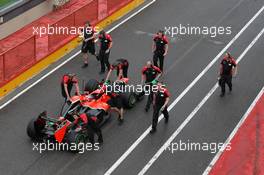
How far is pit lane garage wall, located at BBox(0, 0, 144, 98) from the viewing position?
18609 millimetres

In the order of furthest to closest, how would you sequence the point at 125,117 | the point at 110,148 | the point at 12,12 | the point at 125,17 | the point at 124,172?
the point at 125,17, the point at 12,12, the point at 125,117, the point at 110,148, the point at 124,172

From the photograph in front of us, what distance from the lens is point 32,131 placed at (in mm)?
15391

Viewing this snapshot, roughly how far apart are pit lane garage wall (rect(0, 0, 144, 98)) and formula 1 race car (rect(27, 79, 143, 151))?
2.83m

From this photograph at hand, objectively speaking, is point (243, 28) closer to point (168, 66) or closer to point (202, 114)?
point (168, 66)

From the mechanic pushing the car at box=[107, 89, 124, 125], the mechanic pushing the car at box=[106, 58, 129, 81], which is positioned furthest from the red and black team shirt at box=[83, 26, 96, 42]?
the mechanic pushing the car at box=[107, 89, 124, 125]

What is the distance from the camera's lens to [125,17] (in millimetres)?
24188

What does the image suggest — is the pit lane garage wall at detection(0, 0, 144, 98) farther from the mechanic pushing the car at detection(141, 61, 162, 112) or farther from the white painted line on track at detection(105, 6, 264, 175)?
the white painted line on track at detection(105, 6, 264, 175)

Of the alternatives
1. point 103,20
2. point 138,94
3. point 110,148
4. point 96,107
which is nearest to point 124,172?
point 110,148

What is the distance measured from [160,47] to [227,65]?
98.0 inches

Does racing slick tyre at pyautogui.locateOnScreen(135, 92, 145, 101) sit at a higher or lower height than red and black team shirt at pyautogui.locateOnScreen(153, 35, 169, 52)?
lower

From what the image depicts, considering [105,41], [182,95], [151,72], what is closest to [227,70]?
[182,95]

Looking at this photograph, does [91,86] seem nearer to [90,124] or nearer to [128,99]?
[128,99]

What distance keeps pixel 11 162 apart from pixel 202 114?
5.91 m

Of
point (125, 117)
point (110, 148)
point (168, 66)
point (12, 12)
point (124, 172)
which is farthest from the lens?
point (12, 12)
